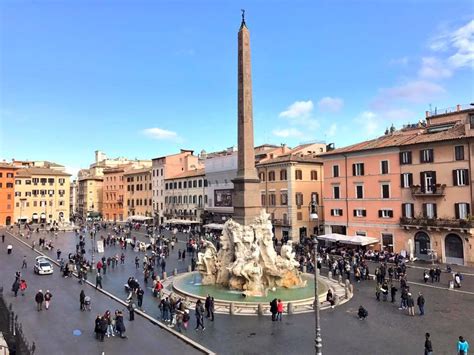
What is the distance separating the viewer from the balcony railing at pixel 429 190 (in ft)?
98.6

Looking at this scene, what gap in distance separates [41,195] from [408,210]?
6800 cm

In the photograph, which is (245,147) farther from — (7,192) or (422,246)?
(7,192)

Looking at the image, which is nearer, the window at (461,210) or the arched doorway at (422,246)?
the window at (461,210)

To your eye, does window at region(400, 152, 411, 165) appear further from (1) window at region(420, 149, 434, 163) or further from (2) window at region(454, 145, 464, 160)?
(2) window at region(454, 145, 464, 160)

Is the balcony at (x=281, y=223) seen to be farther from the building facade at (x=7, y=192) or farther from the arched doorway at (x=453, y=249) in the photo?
the building facade at (x=7, y=192)

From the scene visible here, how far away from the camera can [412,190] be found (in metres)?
32.0

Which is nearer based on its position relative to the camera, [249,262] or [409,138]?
[249,262]

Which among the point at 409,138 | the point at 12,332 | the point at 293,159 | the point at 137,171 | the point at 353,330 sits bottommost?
the point at 12,332

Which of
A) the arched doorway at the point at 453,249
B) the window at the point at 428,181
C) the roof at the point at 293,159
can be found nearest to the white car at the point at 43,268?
the roof at the point at 293,159

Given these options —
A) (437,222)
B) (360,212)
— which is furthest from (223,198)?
(437,222)

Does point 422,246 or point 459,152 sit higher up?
point 459,152

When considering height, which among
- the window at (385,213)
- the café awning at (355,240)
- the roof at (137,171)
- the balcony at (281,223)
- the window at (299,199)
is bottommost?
the café awning at (355,240)

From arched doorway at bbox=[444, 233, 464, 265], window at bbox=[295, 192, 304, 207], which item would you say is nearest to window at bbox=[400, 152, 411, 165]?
arched doorway at bbox=[444, 233, 464, 265]

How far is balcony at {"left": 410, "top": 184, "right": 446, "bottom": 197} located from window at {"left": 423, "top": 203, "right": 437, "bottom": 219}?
0.82 m
